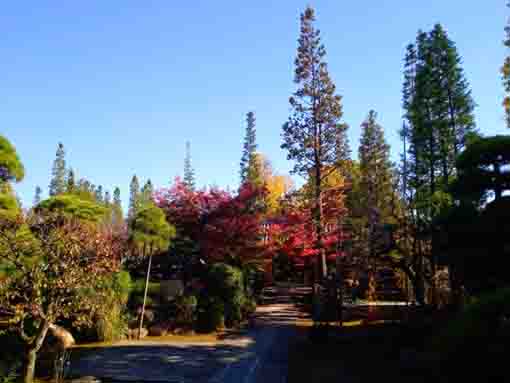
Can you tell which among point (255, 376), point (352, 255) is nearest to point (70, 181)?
point (352, 255)

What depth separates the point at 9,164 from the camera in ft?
33.8

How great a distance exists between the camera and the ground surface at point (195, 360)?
329 inches

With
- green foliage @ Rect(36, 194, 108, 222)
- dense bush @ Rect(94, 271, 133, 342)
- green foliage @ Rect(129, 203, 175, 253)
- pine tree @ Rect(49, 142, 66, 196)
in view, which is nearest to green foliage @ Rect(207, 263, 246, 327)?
green foliage @ Rect(129, 203, 175, 253)

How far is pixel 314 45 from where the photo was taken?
1753 cm

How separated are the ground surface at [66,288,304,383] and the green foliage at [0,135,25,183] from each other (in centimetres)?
535

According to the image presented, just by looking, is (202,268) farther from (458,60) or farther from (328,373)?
(458,60)

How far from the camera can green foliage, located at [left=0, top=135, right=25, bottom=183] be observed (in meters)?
A: 10.2

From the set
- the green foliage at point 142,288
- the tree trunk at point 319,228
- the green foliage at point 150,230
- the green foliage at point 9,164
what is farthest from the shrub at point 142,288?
the tree trunk at point 319,228

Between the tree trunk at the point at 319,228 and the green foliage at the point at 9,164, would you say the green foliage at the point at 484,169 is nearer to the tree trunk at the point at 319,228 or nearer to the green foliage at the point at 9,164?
the tree trunk at the point at 319,228

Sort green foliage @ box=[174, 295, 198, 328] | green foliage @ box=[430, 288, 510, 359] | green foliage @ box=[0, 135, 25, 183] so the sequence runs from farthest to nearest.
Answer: green foliage @ box=[174, 295, 198, 328] → green foliage @ box=[0, 135, 25, 183] → green foliage @ box=[430, 288, 510, 359]

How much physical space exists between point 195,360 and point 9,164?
7.50 m

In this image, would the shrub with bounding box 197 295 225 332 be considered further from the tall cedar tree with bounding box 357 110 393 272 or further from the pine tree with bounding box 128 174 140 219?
the pine tree with bounding box 128 174 140 219

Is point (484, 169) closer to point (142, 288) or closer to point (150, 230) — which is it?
point (150, 230)

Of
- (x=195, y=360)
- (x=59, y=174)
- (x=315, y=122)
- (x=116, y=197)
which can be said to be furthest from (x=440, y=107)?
(x=116, y=197)
